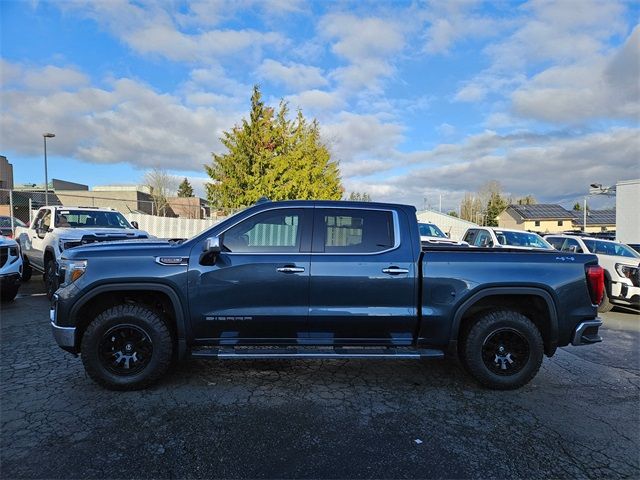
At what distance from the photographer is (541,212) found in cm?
7025

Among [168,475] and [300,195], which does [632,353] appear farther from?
[300,195]

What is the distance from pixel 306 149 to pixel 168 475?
77.6 ft

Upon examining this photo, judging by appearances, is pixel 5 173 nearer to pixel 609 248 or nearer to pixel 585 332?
pixel 609 248

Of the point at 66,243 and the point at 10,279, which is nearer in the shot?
the point at 10,279

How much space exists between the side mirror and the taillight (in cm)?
378

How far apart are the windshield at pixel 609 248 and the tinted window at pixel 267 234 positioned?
30.0 feet

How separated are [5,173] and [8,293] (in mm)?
37521

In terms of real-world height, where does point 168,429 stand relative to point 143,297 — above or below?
below

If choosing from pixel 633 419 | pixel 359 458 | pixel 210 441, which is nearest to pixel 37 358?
pixel 210 441

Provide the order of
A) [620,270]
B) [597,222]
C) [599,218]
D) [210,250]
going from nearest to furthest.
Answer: [210,250] → [620,270] → [597,222] → [599,218]

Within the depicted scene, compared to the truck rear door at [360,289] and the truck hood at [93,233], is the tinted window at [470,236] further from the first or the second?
the truck rear door at [360,289]

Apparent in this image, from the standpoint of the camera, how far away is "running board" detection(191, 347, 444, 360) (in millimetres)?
3971

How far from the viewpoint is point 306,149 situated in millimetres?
25312

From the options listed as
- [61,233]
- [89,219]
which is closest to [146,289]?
[61,233]
